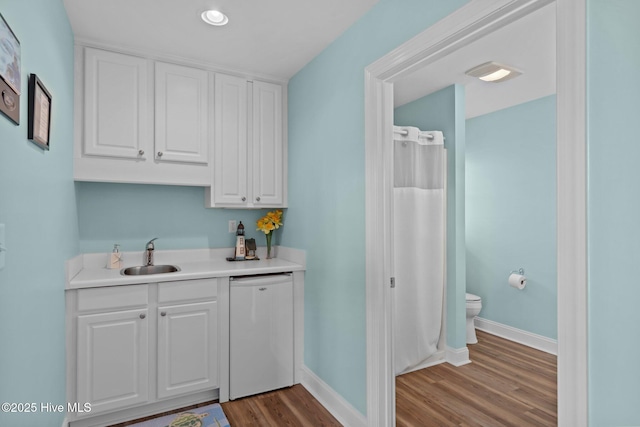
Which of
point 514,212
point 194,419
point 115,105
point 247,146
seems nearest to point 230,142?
point 247,146

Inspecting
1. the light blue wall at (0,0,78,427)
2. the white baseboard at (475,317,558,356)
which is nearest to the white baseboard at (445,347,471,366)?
the white baseboard at (475,317,558,356)

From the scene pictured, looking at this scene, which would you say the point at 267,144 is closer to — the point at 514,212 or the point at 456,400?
the point at 456,400

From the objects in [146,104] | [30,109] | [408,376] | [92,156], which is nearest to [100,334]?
[92,156]

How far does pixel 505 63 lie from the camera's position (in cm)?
281

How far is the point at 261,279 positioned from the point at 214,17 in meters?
1.73

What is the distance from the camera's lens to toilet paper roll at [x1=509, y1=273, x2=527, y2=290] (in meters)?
3.63

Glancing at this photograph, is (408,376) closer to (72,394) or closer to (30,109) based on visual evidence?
(72,394)

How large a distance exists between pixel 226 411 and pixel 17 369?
1.46 metres

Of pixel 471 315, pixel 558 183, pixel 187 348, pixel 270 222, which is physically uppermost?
pixel 558 183

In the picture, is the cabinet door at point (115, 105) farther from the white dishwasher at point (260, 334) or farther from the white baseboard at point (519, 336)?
the white baseboard at point (519, 336)

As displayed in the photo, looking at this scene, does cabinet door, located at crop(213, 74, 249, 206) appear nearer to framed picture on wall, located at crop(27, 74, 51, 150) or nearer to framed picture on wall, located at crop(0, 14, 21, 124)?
framed picture on wall, located at crop(27, 74, 51, 150)

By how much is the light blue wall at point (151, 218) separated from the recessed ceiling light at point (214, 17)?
135 centimetres

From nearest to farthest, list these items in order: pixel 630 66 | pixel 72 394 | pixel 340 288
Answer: pixel 630 66 → pixel 72 394 → pixel 340 288

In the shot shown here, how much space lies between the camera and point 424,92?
3.50m
